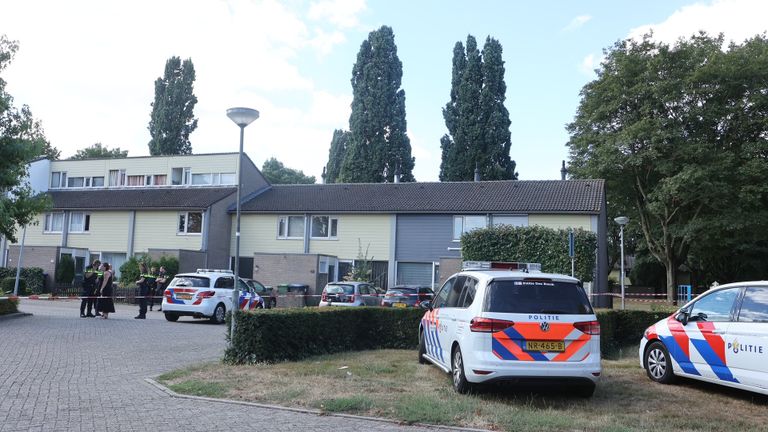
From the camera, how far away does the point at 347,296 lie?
21.8m

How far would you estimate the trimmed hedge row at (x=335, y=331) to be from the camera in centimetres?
1057

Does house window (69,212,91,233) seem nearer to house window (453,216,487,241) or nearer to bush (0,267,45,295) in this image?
bush (0,267,45,295)

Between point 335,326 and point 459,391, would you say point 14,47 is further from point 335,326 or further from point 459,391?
point 459,391

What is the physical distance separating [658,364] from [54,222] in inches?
1540

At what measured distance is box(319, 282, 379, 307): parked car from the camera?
854 inches

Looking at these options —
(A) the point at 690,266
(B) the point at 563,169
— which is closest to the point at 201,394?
(B) the point at 563,169

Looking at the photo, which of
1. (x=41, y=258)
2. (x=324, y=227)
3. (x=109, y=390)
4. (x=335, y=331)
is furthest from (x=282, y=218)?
(x=109, y=390)

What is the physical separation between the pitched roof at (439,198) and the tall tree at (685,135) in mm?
2883

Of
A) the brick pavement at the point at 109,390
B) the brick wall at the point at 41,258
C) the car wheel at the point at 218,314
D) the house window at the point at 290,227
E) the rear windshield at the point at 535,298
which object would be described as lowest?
the brick pavement at the point at 109,390

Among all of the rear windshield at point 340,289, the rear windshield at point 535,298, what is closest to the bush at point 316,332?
the rear windshield at point 535,298

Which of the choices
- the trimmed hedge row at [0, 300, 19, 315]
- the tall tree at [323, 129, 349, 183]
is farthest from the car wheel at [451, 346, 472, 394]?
the tall tree at [323, 129, 349, 183]

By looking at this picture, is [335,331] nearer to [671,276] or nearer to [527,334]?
[527,334]

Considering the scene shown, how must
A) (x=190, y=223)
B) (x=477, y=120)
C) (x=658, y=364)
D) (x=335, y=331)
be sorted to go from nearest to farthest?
(x=658, y=364)
(x=335, y=331)
(x=190, y=223)
(x=477, y=120)

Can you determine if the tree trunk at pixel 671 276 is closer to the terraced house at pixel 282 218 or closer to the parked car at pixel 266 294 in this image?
the terraced house at pixel 282 218
